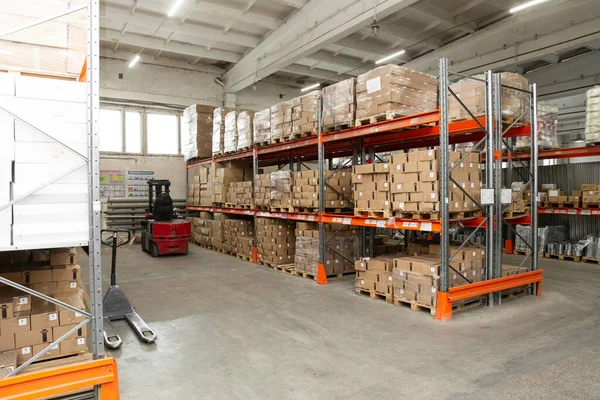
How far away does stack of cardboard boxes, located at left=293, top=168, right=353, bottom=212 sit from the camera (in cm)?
832

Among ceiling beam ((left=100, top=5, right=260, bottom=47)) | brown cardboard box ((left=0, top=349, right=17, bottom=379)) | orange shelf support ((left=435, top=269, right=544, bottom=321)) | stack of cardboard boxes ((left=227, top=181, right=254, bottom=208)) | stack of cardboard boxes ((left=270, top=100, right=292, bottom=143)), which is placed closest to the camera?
brown cardboard box ((left=0, top=349, right=17, bottom=379))

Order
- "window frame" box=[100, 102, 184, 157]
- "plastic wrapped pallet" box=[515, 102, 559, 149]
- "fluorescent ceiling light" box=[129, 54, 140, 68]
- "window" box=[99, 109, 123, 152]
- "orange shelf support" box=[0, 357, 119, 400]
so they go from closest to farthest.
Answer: "orange shelf support" box=[0, 357, 119, 400], "plastic wrapped pallet" box=[515, 102, 559, 149], "fluorescent ceiling light" box=[129, 54, 140, 68], "window" box=[99, 109, 123, 152], "window frame" box=[100, 102, 184, 157]

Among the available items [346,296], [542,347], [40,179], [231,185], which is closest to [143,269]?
[231,185]

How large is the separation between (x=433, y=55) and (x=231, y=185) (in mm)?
7808

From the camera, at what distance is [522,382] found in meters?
3.79

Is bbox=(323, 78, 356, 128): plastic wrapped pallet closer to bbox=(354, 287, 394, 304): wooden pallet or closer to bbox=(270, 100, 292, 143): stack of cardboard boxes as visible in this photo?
bbox=(270, 100, 292, 143): stack of cardboard boxes

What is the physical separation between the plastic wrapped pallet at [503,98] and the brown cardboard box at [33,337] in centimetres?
632

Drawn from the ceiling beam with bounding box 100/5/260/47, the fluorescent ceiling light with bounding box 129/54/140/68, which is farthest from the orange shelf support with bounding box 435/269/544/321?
the fluorescent ceiling light with bounding box 129/54/140/68

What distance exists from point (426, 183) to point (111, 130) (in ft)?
42.9

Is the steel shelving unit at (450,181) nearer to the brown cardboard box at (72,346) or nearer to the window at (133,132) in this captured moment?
the brown cardboard box at (72,346)

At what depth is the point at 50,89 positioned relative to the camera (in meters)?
2.92

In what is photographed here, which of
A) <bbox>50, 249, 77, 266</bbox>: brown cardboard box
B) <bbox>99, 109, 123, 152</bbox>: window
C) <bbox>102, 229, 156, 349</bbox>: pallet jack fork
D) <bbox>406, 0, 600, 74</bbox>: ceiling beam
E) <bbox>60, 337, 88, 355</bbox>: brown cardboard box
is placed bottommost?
<bbox>102, 229, 156, 349</bbox>: pallet jack fork

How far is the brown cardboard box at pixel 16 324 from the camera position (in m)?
3.39

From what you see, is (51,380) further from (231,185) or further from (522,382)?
(231,185)
